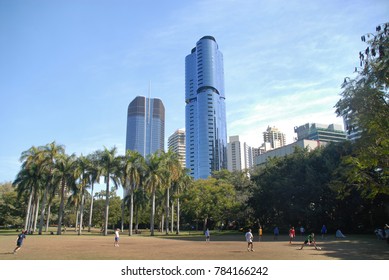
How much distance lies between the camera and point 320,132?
557 feet

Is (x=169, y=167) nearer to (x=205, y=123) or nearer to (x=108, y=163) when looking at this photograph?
(x=108, y=163)

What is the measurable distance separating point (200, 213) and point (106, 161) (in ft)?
69.1

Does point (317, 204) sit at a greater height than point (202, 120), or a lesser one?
lesser

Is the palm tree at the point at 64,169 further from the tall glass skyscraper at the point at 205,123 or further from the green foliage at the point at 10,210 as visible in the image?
the tall glass skyscraper at the point at 205,123

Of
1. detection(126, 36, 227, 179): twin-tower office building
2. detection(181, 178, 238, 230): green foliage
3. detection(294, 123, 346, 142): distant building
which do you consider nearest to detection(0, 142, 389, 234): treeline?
detection(181, 178, 238, 230): green foliage

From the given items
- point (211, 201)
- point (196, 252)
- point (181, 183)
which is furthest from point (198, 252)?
point (211, 201)

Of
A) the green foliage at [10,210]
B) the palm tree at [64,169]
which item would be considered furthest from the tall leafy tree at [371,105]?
the green foliage at [10,210]

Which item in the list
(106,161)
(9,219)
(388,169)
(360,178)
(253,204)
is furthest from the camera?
(9,219)

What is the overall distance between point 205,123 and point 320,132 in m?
62.9

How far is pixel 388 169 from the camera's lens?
20.3m

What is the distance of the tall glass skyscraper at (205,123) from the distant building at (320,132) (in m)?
45.5

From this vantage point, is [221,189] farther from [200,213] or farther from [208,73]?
[208,73]

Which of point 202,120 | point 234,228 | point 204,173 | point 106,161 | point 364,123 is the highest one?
point 202,120

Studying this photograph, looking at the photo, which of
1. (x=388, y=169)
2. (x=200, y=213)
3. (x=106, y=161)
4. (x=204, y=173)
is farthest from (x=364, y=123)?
(x=204, y=173)
